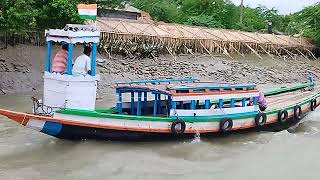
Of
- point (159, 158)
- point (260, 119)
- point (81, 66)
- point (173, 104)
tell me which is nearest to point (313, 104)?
point (260, 119)

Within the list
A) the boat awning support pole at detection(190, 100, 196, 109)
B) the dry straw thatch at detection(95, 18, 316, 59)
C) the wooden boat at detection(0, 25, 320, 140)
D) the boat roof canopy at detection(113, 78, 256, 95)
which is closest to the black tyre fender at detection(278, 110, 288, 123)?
the wooden boat at detection(0, 25, 320, 140)

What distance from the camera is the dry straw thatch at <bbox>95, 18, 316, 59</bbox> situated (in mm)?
24188

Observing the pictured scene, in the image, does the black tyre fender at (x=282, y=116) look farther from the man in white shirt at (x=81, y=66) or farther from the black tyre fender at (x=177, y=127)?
the man in white shirt at (x=81, y=66)

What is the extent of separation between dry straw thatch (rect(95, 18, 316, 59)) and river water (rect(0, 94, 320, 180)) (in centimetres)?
1132

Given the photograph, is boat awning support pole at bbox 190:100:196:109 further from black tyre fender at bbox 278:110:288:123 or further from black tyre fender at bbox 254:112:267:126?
black tyre fender at bbox 278:110:288:123

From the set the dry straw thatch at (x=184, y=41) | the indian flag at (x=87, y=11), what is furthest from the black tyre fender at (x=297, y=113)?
the dry straw thatch at (x=184, y=41)

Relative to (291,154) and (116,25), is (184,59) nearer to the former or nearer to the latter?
(116,25)

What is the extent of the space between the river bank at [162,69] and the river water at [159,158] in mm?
6315

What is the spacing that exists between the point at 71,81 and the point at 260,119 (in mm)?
5132

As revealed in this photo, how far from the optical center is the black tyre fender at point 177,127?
12.0m

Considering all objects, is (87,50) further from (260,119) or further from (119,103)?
(260,119)

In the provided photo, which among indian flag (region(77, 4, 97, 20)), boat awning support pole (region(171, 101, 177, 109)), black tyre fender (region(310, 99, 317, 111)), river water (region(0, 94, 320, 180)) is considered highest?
indian flag (region(77, 4, 97, 20))

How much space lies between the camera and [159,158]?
11.1 m

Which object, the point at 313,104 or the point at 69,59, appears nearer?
the point at 69,59
